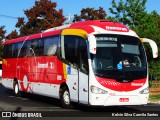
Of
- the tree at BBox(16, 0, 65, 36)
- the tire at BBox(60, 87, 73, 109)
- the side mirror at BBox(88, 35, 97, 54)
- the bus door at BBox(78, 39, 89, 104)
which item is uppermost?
the tree at BBox(16, 0, 65, 36)

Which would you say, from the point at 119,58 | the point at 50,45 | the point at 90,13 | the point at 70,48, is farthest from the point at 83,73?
the point at 90,13

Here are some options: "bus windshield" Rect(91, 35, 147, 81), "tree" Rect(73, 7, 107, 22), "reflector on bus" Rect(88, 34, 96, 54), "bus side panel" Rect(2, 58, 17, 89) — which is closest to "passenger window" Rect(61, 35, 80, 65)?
"bus windshield" Rect(91, 35, 147, 81)

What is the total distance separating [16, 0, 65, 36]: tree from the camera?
2618 inches

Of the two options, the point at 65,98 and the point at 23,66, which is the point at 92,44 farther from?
the point at 23,66

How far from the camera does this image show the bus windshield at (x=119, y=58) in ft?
49.6

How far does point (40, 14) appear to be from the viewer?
68312 millimetres

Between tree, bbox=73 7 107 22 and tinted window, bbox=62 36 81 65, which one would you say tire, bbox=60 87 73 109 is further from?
tree, bbox=73 7 107 22

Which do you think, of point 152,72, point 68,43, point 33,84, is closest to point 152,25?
point 152,72

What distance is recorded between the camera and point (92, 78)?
49.1ft

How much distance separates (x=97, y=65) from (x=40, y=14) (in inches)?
2133

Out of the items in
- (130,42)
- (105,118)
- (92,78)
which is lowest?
(105,118)

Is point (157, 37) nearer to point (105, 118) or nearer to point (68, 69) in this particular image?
point (68, 69)

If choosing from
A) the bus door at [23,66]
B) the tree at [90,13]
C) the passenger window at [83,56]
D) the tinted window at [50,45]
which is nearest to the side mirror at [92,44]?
the passenger window at [83,56]

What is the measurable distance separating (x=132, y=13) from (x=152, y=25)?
2685 millimetres
